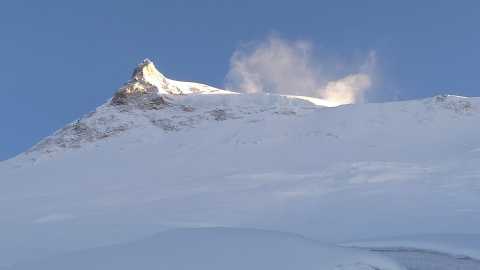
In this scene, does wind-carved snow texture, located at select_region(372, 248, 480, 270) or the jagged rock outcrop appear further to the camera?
the jagged rock outcrop

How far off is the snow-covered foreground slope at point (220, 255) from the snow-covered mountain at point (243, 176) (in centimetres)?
7

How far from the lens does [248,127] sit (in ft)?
135

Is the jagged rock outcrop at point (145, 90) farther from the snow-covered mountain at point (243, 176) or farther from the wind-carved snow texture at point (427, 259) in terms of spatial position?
the wind-carved snow texture at point (427, 259)

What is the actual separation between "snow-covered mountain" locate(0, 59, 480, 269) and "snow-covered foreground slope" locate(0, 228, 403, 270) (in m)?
0.07

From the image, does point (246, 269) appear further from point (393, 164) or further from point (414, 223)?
point (393, 164)

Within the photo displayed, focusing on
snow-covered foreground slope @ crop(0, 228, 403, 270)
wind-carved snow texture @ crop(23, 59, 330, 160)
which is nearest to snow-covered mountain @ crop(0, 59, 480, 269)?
snow-covered foreground slope @ crop(0, 228, 403, 270)

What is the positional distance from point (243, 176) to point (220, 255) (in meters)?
14.5

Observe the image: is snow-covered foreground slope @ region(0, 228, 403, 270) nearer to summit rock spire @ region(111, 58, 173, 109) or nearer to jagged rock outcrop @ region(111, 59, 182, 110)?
jagged rock outcrop @ region(111, 59, 182, 110)

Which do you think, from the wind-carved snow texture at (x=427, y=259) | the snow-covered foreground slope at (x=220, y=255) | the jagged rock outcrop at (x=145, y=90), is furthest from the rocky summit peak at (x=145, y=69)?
the wind-carved snow texture at (x=427, y=259)

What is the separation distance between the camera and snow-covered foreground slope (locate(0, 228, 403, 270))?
9250mm

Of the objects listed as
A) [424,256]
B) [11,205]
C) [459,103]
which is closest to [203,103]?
[459,103]

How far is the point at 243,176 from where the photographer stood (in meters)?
24.1

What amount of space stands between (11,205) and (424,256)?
19787 mm

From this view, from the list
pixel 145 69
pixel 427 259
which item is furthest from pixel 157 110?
pixel 427 259
